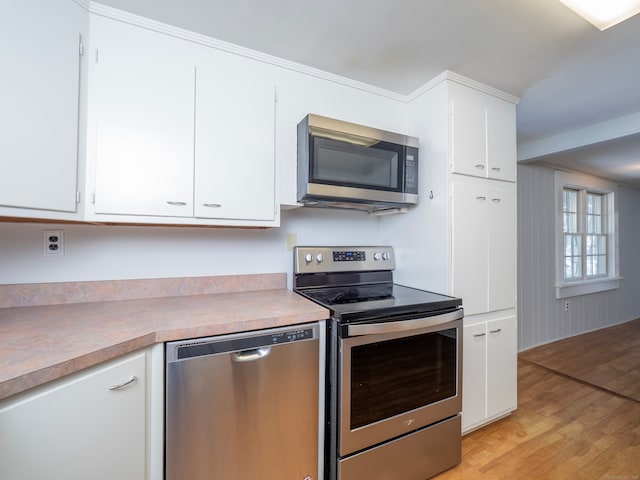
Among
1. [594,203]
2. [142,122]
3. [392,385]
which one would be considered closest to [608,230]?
[594,203]

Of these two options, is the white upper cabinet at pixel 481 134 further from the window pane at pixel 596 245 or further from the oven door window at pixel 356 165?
the window pane at pixel 596 245

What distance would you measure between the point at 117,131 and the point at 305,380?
1.38 meters

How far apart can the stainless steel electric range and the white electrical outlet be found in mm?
1254

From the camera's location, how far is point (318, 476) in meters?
1.30

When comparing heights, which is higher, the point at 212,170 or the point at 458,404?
the point at 212,170

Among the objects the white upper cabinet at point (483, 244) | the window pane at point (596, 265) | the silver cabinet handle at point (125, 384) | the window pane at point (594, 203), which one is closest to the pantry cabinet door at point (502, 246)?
the white upper cabinet at point (483, 244)

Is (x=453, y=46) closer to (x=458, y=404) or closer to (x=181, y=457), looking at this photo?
(x=458, y=404)

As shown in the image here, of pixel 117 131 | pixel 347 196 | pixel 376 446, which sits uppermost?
pixel 117 131

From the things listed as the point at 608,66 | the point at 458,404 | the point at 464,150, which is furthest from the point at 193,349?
the point at 608,66

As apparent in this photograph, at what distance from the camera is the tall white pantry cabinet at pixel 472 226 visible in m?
1.74

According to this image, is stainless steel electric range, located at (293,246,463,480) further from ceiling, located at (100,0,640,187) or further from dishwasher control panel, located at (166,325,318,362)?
ceiling, located at (100,0,640,187)

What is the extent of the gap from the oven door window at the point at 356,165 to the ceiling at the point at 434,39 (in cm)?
50

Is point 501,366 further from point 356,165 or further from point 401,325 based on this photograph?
point 356,165

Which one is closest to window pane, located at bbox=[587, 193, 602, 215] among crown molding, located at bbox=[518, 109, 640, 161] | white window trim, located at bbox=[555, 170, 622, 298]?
white window trim, located at bbox=[555, 170, 622, 298]
